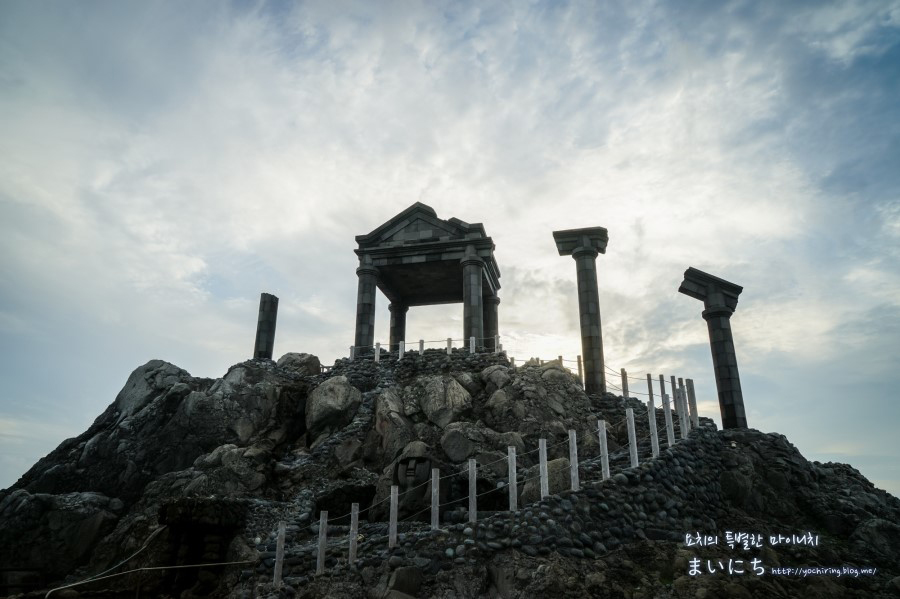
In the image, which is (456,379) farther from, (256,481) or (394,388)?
(256,481)

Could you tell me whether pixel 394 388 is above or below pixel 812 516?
above

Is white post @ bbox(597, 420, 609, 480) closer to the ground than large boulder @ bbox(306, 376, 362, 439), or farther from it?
closer to the ground

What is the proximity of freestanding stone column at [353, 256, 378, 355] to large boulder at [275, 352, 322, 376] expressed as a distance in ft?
7.52

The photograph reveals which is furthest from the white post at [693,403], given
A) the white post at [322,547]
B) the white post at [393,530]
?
the white post at [322,547]

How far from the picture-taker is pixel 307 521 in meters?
15.9

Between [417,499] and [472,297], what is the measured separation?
642 inches

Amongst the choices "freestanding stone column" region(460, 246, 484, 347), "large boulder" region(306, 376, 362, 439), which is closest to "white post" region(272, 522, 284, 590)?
"large boulder" region(306, 376, 362, 439)

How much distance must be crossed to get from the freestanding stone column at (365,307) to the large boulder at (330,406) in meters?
5.87

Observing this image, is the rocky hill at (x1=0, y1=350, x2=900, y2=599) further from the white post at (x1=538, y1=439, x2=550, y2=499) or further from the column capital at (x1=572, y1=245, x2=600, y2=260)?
the column capital at (x1=572, y1=245, x2=600, y2=260)

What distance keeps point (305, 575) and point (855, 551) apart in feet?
43.4

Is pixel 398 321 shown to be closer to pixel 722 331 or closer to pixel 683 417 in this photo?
pixel 722 331

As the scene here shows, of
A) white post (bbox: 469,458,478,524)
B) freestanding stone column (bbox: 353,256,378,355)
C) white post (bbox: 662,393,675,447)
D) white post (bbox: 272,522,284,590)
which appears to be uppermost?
freestanding stone column (bbox: 353,256,378,355)

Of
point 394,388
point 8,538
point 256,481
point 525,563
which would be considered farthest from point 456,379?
point 8,538

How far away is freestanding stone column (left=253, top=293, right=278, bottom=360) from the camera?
29969 millimetres
